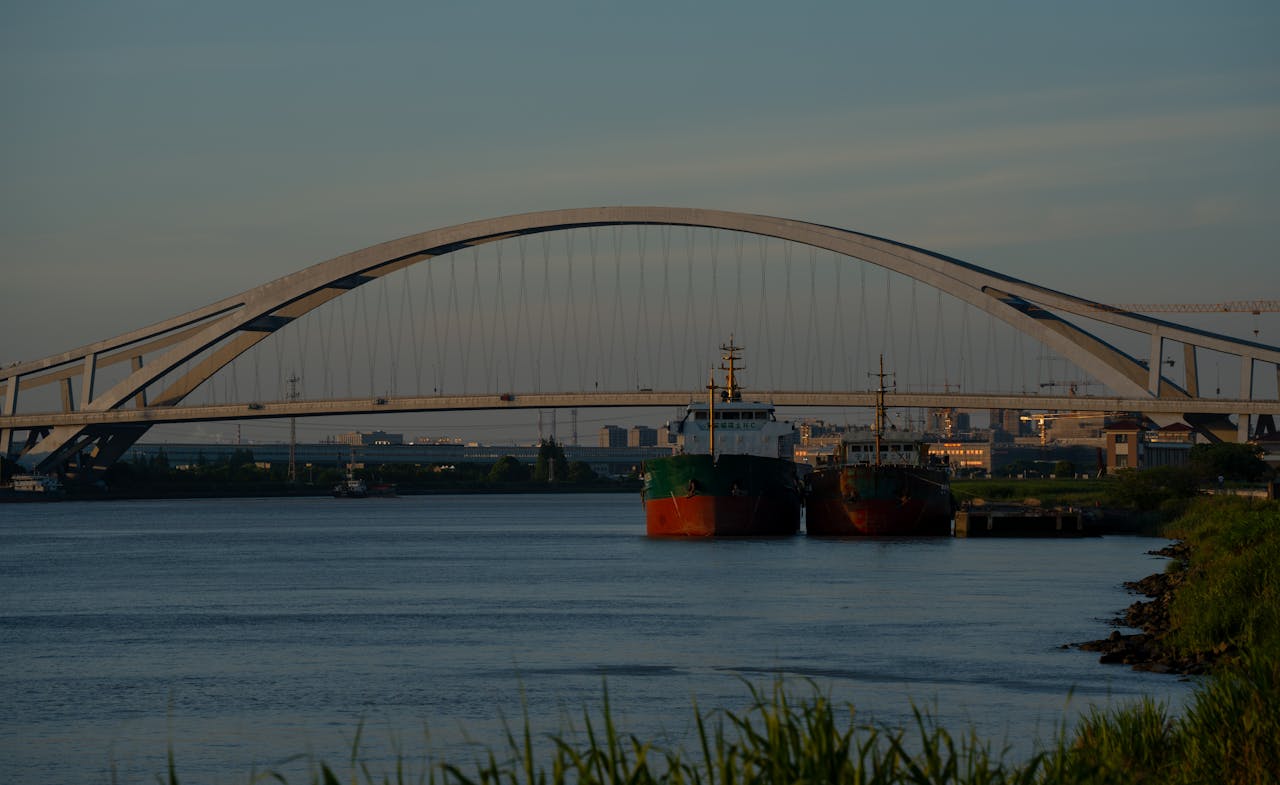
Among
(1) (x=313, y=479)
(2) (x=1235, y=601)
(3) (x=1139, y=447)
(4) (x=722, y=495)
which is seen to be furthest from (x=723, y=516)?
(1) (x=313, y=479)

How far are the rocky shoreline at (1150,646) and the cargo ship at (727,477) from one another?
23.1 m

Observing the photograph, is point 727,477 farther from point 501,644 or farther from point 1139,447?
point 1139,447

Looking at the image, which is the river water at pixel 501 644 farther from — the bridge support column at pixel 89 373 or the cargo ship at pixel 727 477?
the bridge support column at pixel 89 373

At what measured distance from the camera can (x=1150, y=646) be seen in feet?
76.3

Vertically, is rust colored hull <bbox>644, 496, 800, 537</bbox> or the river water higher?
rust colored hull <bbox>644, 496, 800, 537</bbox>

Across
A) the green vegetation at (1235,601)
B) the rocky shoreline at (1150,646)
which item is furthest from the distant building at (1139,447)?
the rocky shoreline at (1150,646)

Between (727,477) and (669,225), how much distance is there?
4533cm

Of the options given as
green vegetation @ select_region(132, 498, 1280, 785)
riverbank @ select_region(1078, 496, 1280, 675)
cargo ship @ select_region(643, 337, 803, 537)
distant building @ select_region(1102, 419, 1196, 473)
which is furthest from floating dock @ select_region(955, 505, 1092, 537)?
distant building @ select_region(1102, 419, 1196, 473)

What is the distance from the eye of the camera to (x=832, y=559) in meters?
46.1

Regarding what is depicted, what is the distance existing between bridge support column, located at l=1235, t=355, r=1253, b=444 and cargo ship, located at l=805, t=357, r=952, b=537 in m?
44.4

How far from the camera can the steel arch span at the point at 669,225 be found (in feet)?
316

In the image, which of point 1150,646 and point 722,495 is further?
point 722,495

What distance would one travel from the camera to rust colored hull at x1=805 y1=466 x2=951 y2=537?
186 ft

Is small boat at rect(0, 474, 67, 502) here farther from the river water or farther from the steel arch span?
the river water
